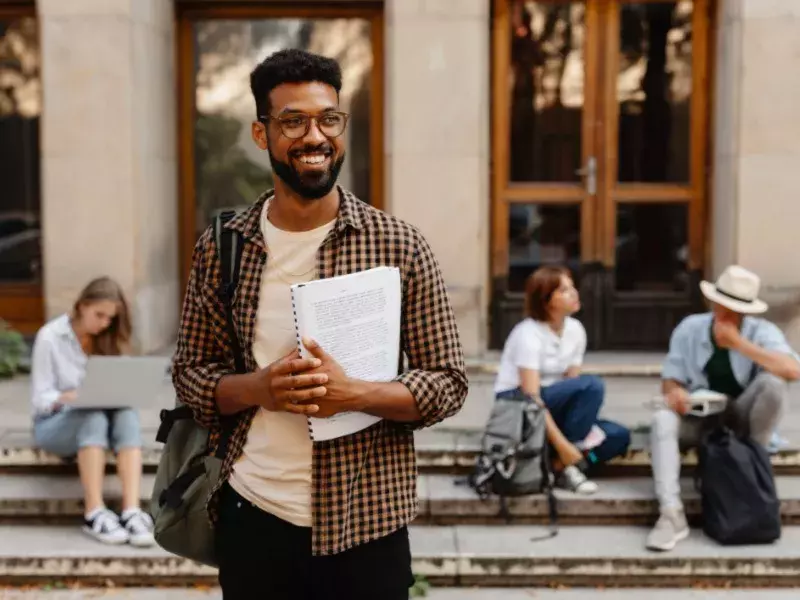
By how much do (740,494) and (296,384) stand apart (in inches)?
135

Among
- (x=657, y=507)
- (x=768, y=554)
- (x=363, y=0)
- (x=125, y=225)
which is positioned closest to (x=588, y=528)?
(x=657, y=507)

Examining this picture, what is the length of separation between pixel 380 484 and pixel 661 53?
21.4 feet

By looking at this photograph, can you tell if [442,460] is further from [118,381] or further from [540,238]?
[540,238]

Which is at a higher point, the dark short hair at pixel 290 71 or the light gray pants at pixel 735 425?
the dark short hair at pixel 290 71

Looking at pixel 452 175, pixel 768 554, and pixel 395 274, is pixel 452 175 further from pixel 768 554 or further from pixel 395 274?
pixel 395 274

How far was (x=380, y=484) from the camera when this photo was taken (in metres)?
2.29

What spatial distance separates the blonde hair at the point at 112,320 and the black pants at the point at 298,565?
3.15 meters

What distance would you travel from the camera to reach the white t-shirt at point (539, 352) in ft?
Answer: 17.6

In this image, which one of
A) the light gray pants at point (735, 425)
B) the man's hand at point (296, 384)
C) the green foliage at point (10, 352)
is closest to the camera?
the man's hand at point (296, 384)

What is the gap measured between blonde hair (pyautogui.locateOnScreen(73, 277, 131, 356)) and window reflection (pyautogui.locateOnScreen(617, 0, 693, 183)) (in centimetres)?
429

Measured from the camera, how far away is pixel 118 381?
5.16 meters

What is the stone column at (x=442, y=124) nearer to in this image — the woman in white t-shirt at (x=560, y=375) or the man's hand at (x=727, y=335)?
the woman in white t-shirt at (x=560, y=375)

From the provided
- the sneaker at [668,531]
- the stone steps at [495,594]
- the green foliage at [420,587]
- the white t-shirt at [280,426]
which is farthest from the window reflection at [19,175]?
the white t-shirt at [280,426]

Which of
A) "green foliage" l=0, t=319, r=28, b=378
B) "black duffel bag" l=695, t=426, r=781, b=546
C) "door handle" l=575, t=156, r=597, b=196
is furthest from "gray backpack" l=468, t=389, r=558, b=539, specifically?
"green foliage" l=0, t=319, r=28, b=378
